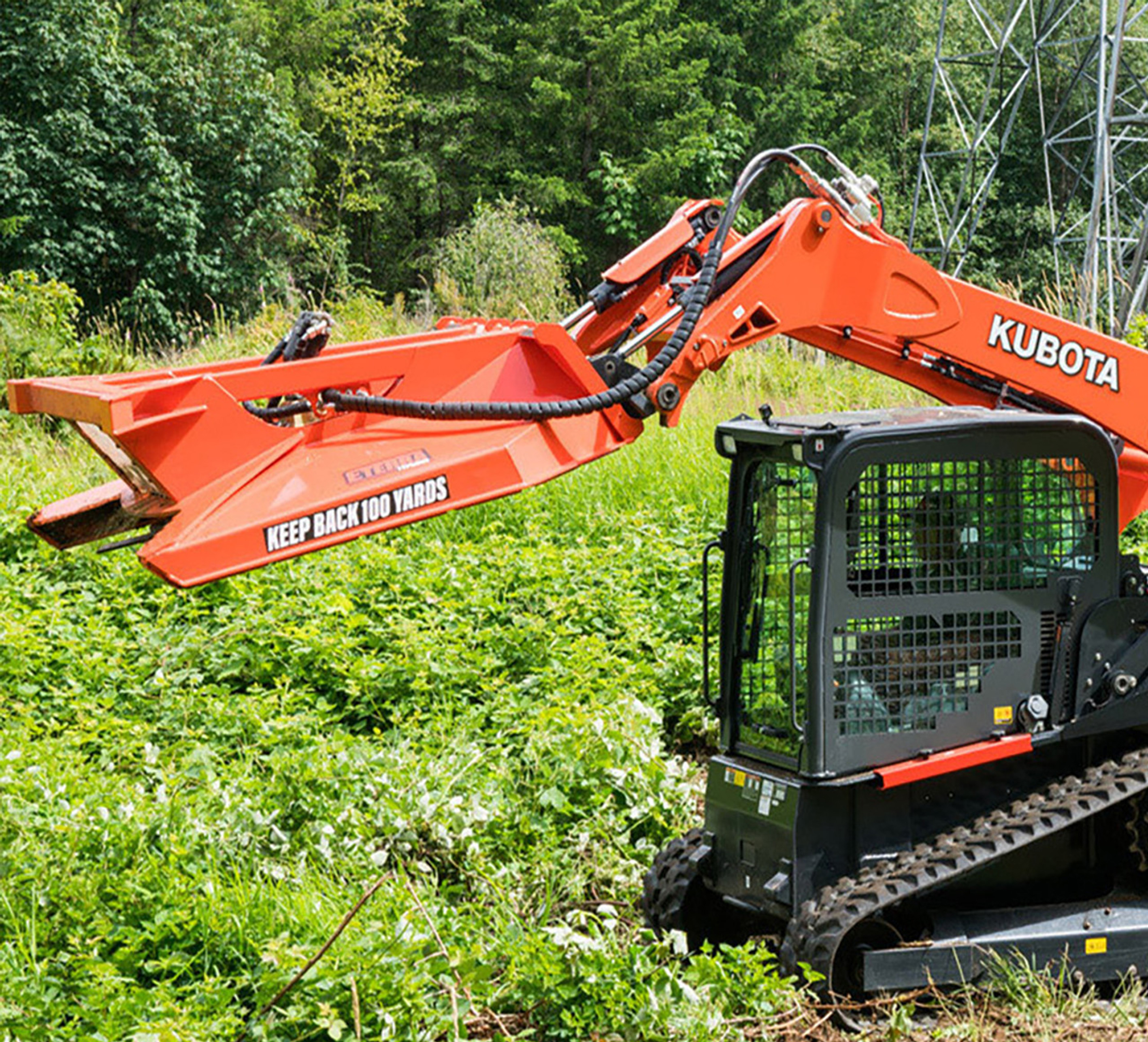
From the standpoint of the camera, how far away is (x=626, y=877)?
540 cm

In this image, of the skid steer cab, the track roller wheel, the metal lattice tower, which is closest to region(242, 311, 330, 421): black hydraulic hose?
the skid steer cab

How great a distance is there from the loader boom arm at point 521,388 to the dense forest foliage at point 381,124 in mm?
21643

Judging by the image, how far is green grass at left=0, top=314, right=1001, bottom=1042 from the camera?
13.4 feet

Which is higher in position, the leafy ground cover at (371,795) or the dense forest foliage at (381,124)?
the dense forest foliage at (381,124)

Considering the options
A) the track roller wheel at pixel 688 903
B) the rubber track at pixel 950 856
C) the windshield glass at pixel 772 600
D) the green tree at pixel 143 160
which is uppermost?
the green tree at pixel 143 160

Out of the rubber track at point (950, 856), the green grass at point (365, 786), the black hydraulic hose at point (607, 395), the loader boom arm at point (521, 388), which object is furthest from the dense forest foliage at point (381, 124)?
the rubber track at point (950, 856)

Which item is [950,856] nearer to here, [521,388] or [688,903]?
[688,903]

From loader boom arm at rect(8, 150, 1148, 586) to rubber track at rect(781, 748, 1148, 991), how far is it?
1.04 m

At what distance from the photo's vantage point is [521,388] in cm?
438

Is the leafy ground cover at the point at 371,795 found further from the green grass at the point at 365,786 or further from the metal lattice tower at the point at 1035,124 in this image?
the metal lattice tower at the point at 1035,124

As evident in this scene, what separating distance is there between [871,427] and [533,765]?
2.20 meters

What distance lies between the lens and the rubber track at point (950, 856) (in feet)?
14.2

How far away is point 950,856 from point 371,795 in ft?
6.80

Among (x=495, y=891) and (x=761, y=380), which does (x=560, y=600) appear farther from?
(x=761, y=380)
